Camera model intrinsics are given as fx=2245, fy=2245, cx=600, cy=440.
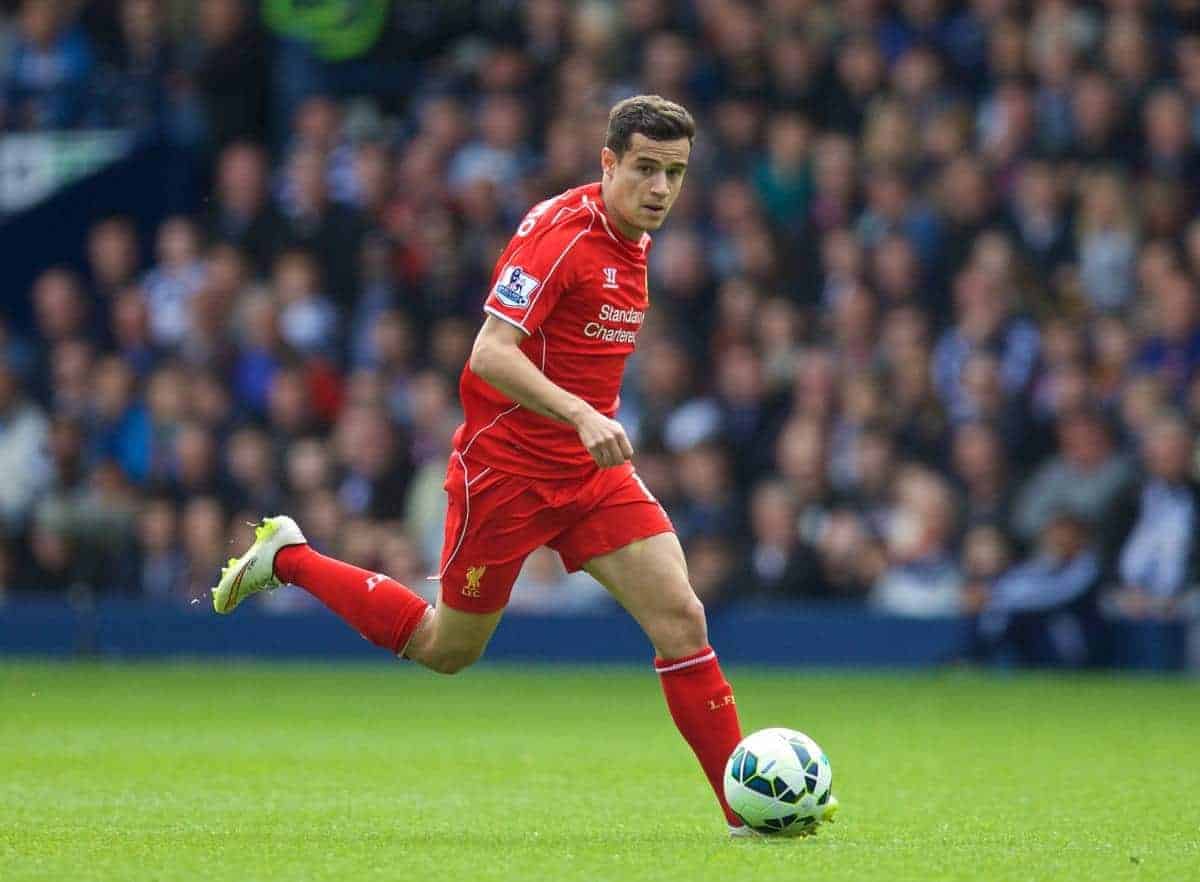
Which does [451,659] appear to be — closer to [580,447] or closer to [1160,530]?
[580,447]

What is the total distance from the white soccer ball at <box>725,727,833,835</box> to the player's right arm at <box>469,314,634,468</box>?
0.95 meters

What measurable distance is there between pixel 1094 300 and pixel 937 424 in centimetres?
127

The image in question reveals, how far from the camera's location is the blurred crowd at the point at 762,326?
14.0 m

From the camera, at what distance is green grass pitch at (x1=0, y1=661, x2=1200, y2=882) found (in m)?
6.03

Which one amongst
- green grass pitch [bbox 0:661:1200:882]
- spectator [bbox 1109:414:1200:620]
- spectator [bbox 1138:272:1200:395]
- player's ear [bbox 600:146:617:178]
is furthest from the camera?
spectator [bbox 1138:272:1200:395]

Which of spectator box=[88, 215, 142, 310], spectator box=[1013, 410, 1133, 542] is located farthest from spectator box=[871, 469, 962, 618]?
spectator box=[88, 215, 142, 310]

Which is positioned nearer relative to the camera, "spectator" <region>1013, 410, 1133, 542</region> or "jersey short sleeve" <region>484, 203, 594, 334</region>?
"jersey short sleeve" <region>484, 203, 594, 334</region>

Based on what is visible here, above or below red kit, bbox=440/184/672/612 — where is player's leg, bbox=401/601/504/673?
below

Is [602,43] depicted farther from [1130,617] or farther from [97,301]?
[1130,617]

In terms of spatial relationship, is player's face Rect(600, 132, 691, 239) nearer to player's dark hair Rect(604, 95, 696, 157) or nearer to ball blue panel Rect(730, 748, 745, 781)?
player's dark hair Rect(604, 95, 696, 157)

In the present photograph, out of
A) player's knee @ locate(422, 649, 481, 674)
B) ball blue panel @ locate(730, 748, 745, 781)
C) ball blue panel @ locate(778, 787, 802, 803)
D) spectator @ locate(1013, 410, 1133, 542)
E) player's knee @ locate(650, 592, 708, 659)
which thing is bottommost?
ball blue panel @ locate(778, 787, 802, 803)

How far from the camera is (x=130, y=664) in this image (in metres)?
15.3

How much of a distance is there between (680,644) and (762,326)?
8372 millimetres

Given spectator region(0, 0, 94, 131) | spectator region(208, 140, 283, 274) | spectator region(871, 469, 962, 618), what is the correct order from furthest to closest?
1. spectator region(0, 0, 94, 131)
2. spectator region(208, 140, 283, 274)
3. spectator region(871, 469, 962, 618)
